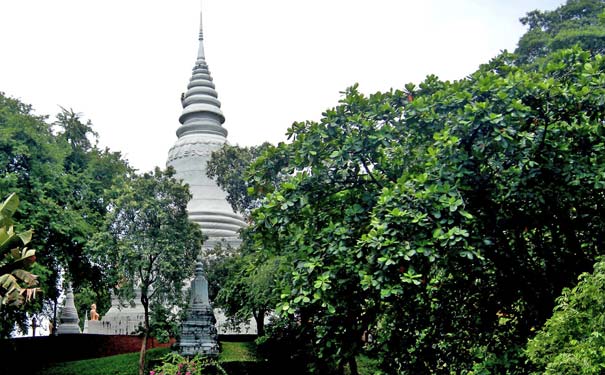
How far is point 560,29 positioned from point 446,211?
951 inches

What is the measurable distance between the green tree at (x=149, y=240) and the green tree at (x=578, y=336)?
40.0ft

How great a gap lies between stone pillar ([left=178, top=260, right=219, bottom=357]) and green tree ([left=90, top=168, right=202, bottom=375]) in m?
0.51

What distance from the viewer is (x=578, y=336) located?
610 centimetres

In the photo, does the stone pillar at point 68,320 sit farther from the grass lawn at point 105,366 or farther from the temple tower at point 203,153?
the grass lawn at point 105,366

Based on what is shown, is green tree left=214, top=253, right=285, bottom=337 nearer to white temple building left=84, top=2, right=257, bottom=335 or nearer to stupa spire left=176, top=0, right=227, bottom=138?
white temple building left=84, top=2, right=257, bottom=335

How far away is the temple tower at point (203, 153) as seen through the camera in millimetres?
26806

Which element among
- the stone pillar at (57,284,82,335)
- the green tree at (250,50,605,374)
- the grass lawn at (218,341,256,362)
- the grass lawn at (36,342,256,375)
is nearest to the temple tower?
the grass lawn at (218,341,256,362)

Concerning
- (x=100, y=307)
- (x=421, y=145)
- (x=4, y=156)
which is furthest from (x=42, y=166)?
(x=100, y=307)

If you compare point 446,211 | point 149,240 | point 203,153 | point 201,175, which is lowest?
point 446,211

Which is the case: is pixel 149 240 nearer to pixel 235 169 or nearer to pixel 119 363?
pixel 119 363

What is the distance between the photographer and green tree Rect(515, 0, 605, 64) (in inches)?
967

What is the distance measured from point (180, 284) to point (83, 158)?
5738 millimetres

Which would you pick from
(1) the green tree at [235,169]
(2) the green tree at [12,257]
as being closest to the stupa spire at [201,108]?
(1) the green tree at [235,169]

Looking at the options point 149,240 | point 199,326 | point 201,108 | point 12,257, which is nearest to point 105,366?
point 199,326
